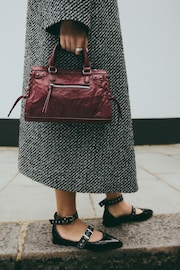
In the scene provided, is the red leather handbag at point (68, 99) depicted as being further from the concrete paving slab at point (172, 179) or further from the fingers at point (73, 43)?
the concrete paving slab at point (172, 179)

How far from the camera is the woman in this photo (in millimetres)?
1047

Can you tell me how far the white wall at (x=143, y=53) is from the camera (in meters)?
3.24

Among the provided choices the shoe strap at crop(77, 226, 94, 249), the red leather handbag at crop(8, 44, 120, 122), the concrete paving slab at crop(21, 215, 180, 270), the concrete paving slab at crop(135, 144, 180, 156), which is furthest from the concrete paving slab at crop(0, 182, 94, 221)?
the concrete paving slab at crop(135, 144, 180, 156)

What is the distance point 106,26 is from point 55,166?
48 cm

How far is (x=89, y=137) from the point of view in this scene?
3.45ft

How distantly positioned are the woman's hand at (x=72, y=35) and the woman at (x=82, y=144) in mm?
34

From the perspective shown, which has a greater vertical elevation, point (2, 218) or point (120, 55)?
point (120, 55)

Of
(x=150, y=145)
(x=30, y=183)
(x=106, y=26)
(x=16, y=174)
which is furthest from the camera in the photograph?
(x=150, y=145)

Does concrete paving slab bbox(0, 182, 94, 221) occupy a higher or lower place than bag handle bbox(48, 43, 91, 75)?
lower

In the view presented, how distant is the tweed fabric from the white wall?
2.25 m

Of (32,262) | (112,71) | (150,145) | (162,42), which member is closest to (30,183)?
(32,262)

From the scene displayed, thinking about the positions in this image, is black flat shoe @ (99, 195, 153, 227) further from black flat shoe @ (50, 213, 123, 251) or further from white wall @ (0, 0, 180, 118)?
white wall @ (0, 0, 180, 118)

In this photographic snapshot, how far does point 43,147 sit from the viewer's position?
3.55 feet

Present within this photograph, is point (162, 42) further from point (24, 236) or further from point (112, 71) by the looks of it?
point (24, 236)
